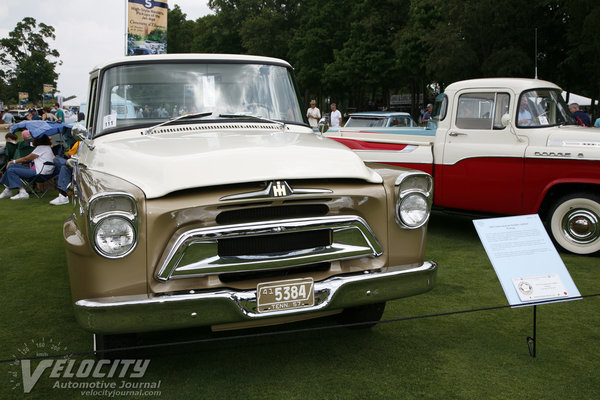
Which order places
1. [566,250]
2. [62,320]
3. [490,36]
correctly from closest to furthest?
1. [62,320]
2. [566,250]
3. [490,36]

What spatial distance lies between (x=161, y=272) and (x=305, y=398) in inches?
43.9

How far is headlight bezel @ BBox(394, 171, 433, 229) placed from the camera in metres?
3.57

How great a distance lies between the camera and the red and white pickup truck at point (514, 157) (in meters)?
6.61

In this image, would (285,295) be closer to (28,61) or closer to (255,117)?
(255,117)

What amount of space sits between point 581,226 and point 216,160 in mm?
5063

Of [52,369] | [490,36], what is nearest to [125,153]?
[52,369]

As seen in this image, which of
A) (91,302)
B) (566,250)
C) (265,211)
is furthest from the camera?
(566,250)

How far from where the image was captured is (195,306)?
117 inches

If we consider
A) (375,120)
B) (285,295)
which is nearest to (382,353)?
(285,295)

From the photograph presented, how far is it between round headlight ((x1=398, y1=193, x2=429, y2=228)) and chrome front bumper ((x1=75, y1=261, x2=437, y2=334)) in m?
0.43

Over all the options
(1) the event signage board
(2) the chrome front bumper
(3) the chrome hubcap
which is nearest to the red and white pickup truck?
(3) the chrome hubcap

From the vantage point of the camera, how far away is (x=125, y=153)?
3.67m

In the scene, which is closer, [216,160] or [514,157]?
[216,160]

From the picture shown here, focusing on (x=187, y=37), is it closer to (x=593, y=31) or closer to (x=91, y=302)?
(x=593, y=31)
